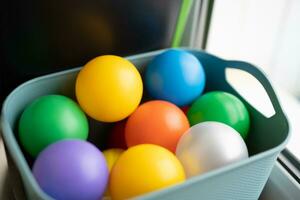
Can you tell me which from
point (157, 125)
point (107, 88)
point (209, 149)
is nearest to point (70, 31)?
point (107, 88)

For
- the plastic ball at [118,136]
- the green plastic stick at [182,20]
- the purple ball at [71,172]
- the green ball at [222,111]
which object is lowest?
the plastic ball at [118,136]

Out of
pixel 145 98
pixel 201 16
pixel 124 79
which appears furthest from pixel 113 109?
pixel 201 16

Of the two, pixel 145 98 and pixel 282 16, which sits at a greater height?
pixel 282 16

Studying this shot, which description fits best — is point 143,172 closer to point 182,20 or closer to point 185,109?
point 185,109

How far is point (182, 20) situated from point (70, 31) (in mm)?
287

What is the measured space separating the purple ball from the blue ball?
235mm

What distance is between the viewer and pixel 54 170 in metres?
0.65

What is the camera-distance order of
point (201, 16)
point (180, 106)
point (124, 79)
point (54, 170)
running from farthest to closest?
point (201, 16) < point (180, 106) < point (124, 79) < point (54, 170)

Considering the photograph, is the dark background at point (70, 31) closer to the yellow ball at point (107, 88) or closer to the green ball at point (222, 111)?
the yellow ball at point (107, 88)

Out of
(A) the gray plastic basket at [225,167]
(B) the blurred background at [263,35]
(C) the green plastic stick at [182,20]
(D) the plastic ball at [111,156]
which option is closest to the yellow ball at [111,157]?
(D) the plastic ball at [111,156]

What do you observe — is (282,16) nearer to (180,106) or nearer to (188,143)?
(180,106)

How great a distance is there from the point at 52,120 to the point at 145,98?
0.26 meters

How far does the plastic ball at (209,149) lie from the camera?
0.72m

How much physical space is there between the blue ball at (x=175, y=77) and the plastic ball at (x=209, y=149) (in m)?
0.13
